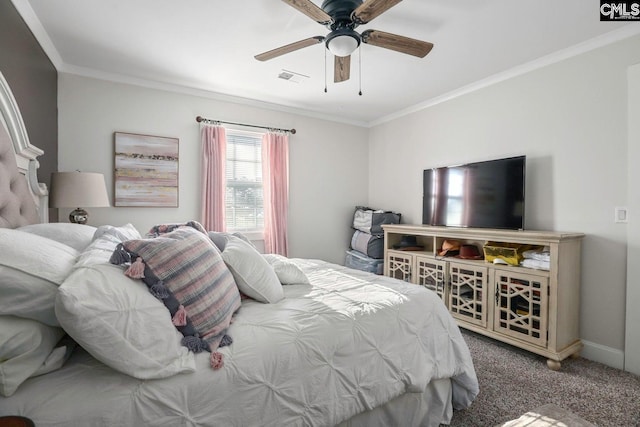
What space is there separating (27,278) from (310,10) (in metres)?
1.77

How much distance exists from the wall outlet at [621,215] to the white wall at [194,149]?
9.41ft

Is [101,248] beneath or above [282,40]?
beneath

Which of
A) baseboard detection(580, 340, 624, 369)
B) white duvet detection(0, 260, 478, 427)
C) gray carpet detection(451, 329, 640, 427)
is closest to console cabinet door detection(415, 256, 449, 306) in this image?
gray carpet detection(451, 329, 640, 427)

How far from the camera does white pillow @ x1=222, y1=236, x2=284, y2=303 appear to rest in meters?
1.47

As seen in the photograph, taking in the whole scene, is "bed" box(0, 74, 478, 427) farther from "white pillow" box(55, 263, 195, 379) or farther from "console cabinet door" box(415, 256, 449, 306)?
"console cabinet door" box(415, 256, 449, 306)

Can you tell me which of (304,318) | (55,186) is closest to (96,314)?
(304,318)

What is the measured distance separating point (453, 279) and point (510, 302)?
54cm

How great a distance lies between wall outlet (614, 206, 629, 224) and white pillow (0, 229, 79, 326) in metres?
3.34

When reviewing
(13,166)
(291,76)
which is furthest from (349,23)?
(13,166)

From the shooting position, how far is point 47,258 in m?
0.95

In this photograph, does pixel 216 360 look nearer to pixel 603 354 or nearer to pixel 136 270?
pixel 136 270

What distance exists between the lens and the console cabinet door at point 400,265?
11.1 ft

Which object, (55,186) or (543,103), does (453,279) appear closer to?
(543,103)

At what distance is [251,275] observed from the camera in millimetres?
1491
